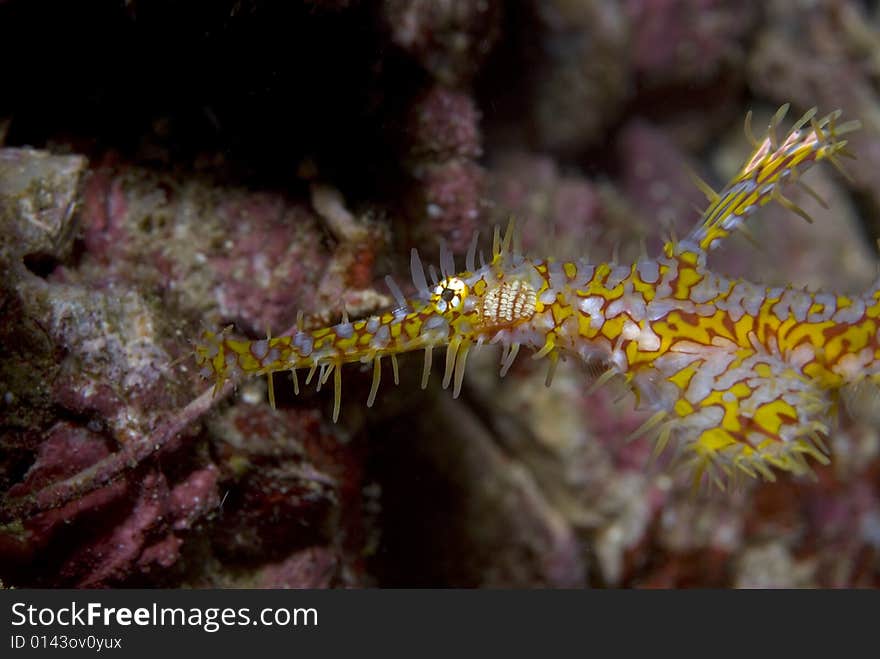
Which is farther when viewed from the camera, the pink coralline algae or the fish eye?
the pink coralline algae

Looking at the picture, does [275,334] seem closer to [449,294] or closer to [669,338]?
[449,294]

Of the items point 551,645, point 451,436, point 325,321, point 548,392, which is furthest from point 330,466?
point 548,392

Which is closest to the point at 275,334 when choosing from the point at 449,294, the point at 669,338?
the point at 449,294

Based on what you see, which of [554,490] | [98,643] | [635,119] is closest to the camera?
[98,643]

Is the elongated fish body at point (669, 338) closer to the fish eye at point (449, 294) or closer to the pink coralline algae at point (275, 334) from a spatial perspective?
the fish eye at point (449, 294)

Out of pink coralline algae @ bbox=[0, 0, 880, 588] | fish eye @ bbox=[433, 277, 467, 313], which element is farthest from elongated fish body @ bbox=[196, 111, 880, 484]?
pink coralline algae @ bbox=[0, 0, 880, 588]

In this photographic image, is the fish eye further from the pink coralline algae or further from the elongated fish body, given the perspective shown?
the pink coralline algae

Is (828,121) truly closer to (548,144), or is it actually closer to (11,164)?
(11,164)

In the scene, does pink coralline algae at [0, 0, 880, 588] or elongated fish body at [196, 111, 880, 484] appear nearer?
elongated fish body at [196, 111, 880, 484]

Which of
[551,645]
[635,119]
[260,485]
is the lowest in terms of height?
[551,645]
